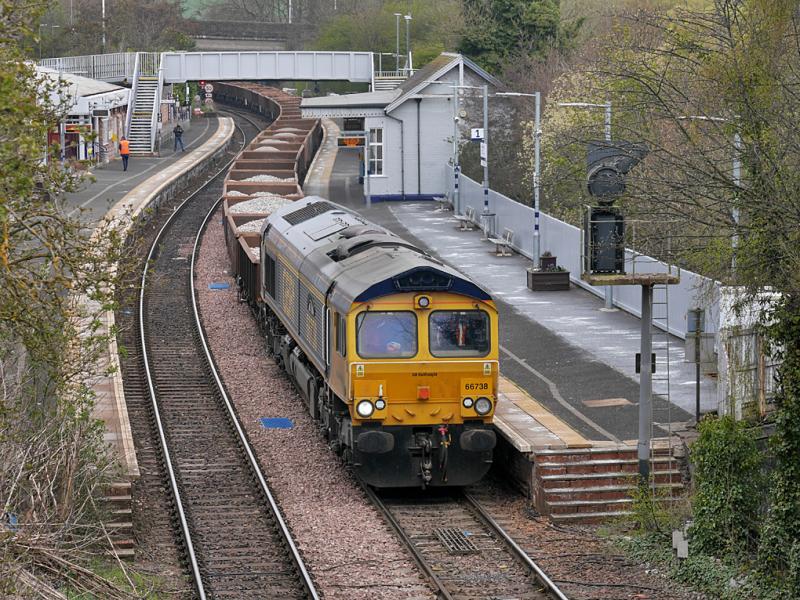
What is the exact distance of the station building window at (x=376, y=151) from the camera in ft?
153

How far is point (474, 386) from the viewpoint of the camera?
16.4 meters

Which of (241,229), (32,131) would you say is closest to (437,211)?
(241,229)

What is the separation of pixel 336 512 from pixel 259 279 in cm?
1146

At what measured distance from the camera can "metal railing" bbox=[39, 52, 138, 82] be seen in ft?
205

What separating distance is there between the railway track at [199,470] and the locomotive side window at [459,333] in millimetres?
2935

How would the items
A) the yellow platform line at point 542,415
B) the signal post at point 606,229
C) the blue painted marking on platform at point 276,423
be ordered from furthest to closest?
the blue painted marking on platform at point 276,423 → the yellow platform line at point 542,415 → the signal post at point 606,229

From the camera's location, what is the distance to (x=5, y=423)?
38.0 feet

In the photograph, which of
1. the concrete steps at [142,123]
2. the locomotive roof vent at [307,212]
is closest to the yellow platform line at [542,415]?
the locomotive roof vent at [307,212]

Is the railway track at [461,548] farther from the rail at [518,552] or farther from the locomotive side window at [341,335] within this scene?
the locomotive side window at [341,335]

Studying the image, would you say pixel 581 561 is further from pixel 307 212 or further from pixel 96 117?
pixel 96 117

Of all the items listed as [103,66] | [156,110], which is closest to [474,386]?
[156,110]

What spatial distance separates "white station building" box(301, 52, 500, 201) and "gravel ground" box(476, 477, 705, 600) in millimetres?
30571

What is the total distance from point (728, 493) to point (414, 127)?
33.6 m

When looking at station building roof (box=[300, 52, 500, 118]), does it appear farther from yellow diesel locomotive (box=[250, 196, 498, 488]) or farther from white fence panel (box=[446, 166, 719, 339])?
yellow diesel locomotive (box=[250, 196, 498, 488])
